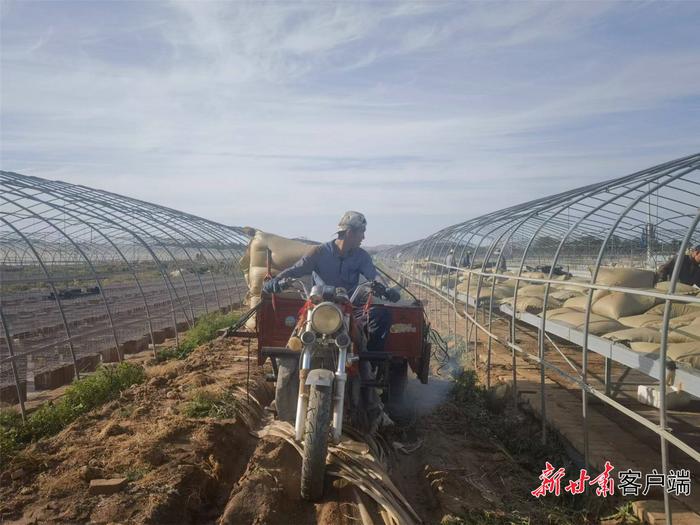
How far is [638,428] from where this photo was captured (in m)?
5.90

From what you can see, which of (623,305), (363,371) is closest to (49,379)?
(363,371)

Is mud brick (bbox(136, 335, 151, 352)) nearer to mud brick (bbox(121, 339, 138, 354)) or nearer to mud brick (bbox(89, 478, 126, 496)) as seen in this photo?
mud brick (bbox(121, 339, 138, 354))

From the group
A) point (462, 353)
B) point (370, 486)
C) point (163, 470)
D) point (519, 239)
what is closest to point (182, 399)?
point (163, 470)

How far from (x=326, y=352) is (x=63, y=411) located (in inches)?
140

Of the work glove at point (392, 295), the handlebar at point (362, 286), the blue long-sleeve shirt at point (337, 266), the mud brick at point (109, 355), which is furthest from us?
the mud brick at point (109, 355)

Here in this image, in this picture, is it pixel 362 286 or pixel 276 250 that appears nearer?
pixel 362 286

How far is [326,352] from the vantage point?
4172 mm

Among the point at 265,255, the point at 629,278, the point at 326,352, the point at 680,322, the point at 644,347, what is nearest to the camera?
the point at 326,352

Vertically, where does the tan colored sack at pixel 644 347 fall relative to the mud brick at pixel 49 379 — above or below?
above

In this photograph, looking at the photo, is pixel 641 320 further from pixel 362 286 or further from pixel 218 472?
pixel 218 472

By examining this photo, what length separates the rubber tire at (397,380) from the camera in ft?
18.3

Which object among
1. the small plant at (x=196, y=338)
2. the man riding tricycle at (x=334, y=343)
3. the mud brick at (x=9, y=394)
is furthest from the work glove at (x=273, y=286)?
the small plant at (x=196, y=338)

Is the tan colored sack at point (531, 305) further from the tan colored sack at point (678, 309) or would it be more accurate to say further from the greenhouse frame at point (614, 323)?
the tan colored sack at point (678, 309)

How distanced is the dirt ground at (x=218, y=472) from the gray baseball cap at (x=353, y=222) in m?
1.91
